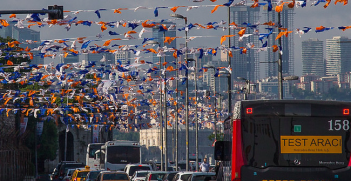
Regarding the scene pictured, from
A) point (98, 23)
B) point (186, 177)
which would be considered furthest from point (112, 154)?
point (98, 23)

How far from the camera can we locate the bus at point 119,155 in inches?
1859

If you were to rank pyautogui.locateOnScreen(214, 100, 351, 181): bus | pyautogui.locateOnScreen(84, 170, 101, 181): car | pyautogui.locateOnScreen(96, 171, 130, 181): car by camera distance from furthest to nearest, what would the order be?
pyautogui.locateOnScreen(84, 170, 101, 181): car → pyautogui.locateOnScreen(96, 171, 130, 181): car → pyautogui.locateOnScreen(214, 100, 351, 181): bus

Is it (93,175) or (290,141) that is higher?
(290,141)

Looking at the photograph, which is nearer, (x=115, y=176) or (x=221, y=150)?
(x=221, y=150)

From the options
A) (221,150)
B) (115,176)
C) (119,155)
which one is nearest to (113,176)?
(115,176)

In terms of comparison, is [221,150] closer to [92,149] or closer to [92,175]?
[92,175]

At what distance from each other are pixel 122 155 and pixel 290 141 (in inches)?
1315

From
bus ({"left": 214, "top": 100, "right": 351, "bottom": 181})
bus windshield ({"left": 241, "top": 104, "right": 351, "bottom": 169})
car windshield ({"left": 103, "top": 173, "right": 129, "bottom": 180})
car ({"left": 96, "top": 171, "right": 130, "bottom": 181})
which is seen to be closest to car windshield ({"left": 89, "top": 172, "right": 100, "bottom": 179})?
car ({"left": 96, "top": 171, "right": 130, "bottom": 181})

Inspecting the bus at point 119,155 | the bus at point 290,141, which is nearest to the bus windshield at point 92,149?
the bus at point 119,155

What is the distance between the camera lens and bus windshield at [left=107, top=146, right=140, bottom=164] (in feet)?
155

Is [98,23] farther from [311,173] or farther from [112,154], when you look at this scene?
[112,154]

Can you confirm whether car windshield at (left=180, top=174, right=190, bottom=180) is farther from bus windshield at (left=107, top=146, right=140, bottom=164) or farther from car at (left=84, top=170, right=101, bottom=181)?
bus windshield at (left=107, top=146, right=140, bottom=164)

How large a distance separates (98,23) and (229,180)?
7.19 m

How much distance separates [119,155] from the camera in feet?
156
